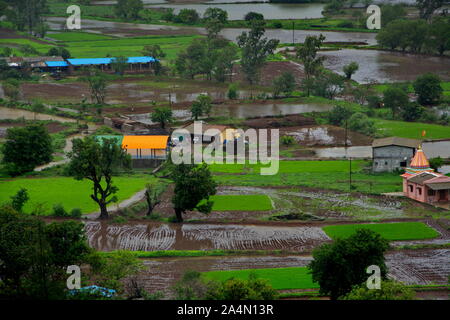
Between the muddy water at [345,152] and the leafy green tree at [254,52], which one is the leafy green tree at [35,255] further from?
the leafy green tree at [254,52]

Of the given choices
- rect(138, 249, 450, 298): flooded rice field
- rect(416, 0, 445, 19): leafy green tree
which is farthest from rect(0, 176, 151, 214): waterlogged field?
rect(416, 0, 445, 19): leafy green tree

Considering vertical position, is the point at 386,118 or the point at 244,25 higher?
the point at 244,25

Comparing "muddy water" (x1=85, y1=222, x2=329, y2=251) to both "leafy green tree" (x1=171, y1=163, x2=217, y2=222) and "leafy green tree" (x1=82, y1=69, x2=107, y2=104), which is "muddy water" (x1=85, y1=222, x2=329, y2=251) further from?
"leafy green tree" (x1=82, y1=69, x2=107, y2=104)

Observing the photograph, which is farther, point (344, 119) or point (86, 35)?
point (86, 35)

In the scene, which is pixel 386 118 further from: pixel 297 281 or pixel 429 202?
pixel 297 281
